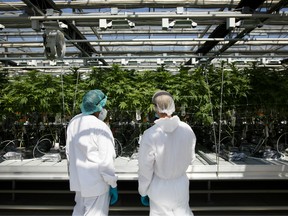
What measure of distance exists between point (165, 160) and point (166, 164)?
0.03 metres

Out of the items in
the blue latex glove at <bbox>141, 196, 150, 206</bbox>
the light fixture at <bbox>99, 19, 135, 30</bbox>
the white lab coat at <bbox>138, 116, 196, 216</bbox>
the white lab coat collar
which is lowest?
the blue latex glove at <bbox>141, 196, 150, 206</bbox>

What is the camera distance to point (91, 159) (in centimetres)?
241

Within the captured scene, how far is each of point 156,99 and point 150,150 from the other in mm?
391

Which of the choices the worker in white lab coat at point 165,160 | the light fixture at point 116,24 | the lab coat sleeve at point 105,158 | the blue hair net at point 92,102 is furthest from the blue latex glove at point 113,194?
the light fixture at point 116,24

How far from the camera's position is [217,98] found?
216 inches

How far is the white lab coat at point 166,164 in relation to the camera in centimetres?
225

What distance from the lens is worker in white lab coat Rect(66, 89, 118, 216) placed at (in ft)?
7.89

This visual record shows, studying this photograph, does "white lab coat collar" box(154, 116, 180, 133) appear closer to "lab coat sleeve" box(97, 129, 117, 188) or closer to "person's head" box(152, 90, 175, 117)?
"person's head" box(152, 90, 175, 117)

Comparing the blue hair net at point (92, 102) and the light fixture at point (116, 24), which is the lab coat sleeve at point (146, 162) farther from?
the light fixture at point (116, 24)

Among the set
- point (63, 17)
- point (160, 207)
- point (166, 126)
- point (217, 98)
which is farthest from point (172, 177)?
point (63, 17)

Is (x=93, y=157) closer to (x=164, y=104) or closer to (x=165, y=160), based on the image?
(x=165, y=160)

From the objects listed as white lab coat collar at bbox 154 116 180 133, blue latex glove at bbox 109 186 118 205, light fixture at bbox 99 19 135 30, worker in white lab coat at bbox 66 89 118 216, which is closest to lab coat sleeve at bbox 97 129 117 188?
worker in white lab coat at bbox 66 89 118 216

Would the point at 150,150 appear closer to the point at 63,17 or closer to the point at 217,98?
the point at 217,98

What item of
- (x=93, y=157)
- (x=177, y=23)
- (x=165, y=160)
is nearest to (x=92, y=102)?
(x=93, y=157)
